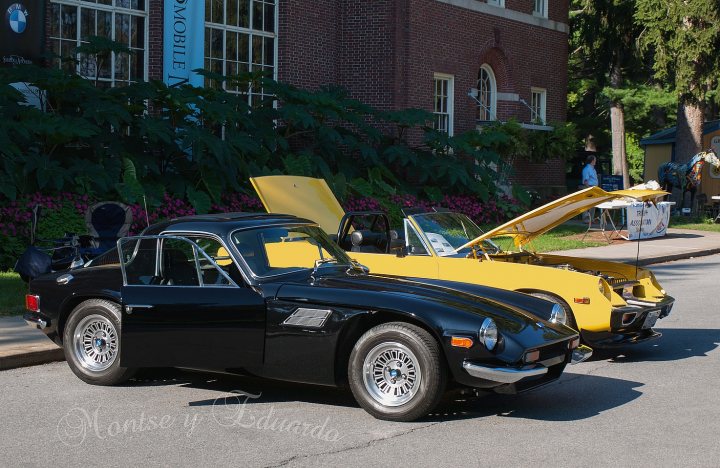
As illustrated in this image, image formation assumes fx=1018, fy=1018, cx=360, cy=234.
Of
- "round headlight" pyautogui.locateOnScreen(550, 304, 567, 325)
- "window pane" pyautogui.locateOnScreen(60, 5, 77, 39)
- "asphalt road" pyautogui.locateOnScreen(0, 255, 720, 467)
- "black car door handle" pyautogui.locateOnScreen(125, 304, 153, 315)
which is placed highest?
"window pane" pyautogui.locateOnScreen(60, 5, 77, 39)

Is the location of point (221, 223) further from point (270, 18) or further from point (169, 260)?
point (270, 18)

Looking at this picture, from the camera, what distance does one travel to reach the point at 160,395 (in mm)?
7895

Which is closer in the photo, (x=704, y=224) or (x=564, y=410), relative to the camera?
(x=564, y=410)

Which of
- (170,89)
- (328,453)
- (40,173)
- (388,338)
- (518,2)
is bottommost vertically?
(328,453)

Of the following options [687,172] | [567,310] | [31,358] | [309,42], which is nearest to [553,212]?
[567,310]

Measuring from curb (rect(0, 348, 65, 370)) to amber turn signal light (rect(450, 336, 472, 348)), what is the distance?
168 inches

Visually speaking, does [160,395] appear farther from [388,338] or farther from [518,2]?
[518,2]

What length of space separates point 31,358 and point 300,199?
4.12 meters

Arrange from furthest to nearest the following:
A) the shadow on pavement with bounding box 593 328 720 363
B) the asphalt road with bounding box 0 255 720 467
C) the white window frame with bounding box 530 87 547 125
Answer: the white window frame with bounding box 530 87 547 125, the shadow on pavement with bounding box 593 328 720 363, the asphalt road with bounding box 0 255 720 467

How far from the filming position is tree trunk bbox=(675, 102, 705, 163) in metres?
31.9

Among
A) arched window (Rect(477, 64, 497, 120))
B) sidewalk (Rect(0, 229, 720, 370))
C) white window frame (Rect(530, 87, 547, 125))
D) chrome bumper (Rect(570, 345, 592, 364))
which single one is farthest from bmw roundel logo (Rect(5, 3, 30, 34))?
white window frame (Rect(530, 87, 547, 125))

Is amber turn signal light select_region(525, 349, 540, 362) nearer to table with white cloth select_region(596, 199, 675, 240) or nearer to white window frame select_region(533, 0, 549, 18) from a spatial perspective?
table with white cloth select_region(596, 199, 675, 240)

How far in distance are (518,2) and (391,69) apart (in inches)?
274

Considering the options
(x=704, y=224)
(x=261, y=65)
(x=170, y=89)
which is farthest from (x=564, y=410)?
(x=704, y=224)
